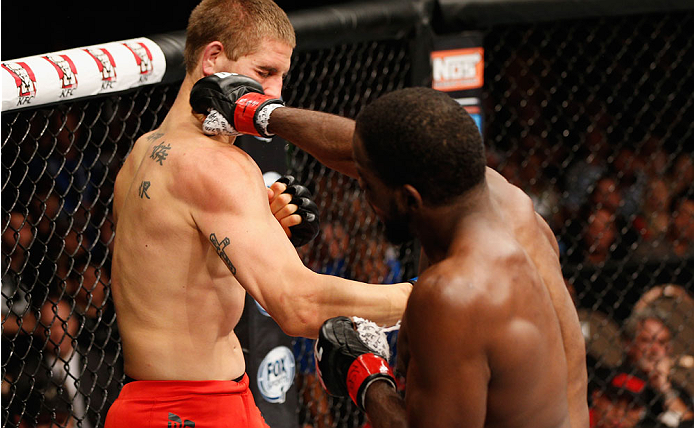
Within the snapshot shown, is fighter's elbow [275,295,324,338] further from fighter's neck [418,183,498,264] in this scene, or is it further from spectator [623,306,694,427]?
spectator [623,306,694,427]

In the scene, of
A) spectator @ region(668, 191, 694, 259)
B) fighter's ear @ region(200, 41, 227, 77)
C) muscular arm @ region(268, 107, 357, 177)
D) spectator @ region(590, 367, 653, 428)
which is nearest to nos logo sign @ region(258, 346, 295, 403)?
muscular arm @ region(268, 107, 357, 177)

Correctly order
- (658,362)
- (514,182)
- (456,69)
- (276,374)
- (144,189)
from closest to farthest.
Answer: (144,189) → (276,374) → (456,69) → (658,362) → (514,182)

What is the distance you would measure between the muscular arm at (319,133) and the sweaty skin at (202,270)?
123 mm

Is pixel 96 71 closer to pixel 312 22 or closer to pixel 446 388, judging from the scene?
pixel 312 22

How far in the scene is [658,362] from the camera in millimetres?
3234

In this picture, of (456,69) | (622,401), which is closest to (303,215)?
(456,69)

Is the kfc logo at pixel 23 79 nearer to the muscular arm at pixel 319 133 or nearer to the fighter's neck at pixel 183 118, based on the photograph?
the fighter's neck at pixel 183 118

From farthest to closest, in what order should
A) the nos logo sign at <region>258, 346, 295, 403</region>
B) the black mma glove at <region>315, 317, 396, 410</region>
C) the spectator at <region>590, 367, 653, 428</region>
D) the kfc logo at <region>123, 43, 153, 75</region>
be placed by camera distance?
the spectator at <region>590, 367, 653, 428</region>, the nos logo sign at <region>258, 346, 295, 403</region>, the kfc logo at <region>123, 43, 153, 75</region>, the black mma glove at <region>315, 317, 396, 410</region>

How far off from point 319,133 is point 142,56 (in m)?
0.46

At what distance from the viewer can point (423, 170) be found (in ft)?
3.58

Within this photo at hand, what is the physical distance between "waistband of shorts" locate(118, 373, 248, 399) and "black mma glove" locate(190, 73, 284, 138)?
0.50 m

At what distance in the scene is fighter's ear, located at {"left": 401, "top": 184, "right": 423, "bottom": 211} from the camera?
1.12 m

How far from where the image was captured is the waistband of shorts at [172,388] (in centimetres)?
154

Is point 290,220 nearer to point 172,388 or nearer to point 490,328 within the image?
point 172,388
